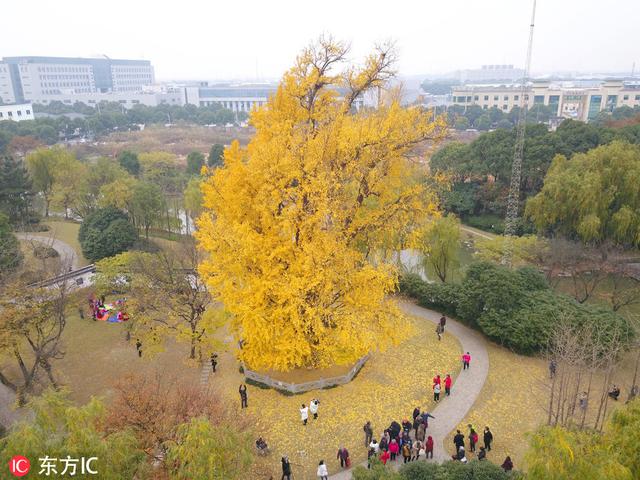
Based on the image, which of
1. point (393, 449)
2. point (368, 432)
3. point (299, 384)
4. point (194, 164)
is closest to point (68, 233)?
point (194, 164)

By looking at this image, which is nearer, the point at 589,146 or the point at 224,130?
the point at 589,146

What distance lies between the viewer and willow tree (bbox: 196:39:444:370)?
13867 mm

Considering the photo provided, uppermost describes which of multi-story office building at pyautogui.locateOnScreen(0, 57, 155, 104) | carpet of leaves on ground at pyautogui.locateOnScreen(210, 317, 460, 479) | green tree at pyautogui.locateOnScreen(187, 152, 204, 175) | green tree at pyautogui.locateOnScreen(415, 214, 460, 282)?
multi-story office building at pyautogui.locateOnScreen(0, 57, 155, 104)

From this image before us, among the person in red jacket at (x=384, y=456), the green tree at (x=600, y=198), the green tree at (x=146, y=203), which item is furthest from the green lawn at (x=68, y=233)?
the green tree at (x=600, y=198)

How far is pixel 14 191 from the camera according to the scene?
1166 inches

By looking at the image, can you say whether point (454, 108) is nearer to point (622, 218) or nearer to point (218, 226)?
point (622, 218)

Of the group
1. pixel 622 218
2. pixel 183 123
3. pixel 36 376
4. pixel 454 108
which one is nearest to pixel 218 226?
pixel 36 376

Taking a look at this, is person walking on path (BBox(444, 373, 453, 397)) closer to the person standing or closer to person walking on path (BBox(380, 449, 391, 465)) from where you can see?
person walking on path (BBox(380, 449, 391, 465))

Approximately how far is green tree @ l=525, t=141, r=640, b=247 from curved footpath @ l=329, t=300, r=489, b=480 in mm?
10993

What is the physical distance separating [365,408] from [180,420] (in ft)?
21.8

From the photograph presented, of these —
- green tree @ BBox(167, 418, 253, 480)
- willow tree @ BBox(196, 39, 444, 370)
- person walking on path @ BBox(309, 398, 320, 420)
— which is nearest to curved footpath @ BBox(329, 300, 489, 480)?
person walking on path @ BBox(309, 398, 320, 420)

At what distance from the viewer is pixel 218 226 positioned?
46.4 feet

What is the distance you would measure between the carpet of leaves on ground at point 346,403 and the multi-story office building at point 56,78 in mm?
129452

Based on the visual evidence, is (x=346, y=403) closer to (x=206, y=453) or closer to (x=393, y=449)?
(x=393, y=449)
